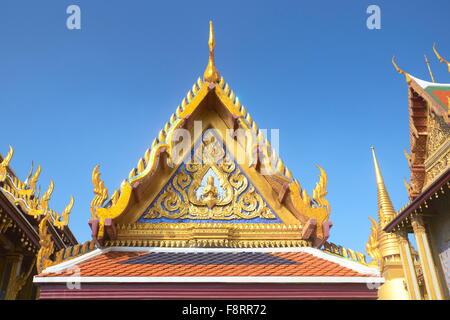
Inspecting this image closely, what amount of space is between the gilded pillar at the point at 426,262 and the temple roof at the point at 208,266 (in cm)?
955

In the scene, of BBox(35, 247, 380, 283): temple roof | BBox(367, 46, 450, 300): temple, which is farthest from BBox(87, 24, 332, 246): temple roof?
BBox(367, 46, 450, 300): temple

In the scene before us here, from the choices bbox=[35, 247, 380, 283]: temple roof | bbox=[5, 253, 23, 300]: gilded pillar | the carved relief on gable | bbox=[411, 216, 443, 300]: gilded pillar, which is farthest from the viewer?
the carved relief on gable

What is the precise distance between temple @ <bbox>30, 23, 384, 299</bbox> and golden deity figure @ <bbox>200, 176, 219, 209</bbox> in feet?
0.04

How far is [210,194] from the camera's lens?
5.04 m

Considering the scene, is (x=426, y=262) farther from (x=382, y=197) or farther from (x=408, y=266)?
(x=382, y=197)

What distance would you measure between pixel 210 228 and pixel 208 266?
65cm

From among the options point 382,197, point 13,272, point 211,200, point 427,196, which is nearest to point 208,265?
point 211,200

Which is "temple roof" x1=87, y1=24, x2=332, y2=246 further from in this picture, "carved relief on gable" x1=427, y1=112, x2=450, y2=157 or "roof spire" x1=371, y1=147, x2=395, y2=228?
"roof spire" x1=371, y1=147, x2=395, y2=228

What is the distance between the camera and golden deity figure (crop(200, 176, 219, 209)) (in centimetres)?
499

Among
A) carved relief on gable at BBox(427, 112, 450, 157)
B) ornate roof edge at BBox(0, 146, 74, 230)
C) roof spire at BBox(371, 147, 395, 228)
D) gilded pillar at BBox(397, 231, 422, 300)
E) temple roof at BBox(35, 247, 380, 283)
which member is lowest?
temple roof at BBox(35, 247, 380, 283)

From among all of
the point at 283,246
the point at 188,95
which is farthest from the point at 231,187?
the point at 188,95

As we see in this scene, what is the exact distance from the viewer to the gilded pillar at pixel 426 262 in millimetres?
12016

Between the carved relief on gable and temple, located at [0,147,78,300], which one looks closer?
temple, located at [0,147,78,300]

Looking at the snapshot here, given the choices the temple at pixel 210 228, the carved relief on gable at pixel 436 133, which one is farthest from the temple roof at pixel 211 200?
the carved relief on gable at pixel 436 133
